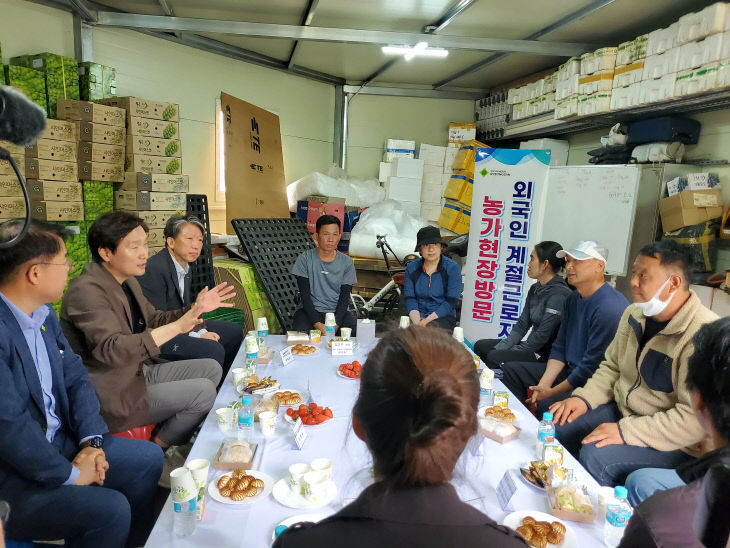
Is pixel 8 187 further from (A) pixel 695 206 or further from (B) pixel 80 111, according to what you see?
(A) pixel 695 206

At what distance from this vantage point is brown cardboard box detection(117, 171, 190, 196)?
4.36 m

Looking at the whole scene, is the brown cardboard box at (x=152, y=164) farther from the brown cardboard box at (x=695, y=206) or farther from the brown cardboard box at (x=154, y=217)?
the brown cardboard box at (x=695, y=206)

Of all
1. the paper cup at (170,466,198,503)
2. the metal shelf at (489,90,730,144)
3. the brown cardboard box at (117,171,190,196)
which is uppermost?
the metal shelf at (489,90,730,144)

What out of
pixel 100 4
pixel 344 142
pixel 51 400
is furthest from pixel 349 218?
pixel 51 400

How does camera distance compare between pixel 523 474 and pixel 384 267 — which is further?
pixel 384 267

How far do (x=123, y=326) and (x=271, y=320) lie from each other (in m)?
2.40

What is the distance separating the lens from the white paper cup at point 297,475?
4.41 ft

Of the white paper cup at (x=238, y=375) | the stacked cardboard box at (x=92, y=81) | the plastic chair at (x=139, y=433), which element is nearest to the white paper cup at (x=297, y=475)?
the white paper cup at (x=238, y=375)

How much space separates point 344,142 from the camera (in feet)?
24.4

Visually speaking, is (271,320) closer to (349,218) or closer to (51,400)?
(349,218)

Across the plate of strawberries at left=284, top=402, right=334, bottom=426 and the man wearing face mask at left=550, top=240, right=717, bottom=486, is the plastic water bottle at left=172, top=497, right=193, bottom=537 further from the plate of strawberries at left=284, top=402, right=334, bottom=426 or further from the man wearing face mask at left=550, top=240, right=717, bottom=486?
the man wearing face mask at left=550, top=240, right=717, bottom=486

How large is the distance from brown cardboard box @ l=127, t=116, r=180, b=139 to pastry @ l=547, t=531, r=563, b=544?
452cm

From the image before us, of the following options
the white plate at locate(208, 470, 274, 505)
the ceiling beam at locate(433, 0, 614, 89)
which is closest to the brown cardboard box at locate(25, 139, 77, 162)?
the white plate at locate(208, 470, 274, 505)

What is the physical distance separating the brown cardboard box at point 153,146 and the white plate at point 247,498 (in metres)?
3.82
